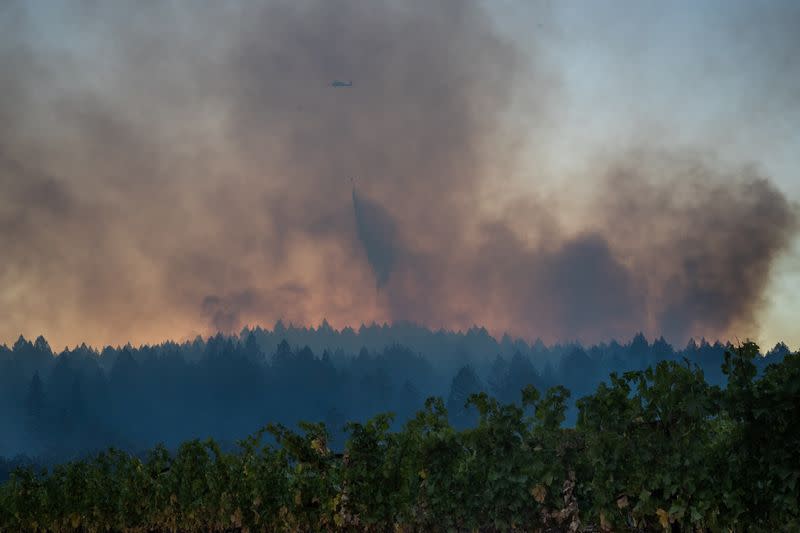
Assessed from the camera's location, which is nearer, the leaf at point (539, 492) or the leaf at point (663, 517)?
the leaf at point (663, 517)

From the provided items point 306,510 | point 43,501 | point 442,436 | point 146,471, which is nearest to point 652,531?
point 442,436

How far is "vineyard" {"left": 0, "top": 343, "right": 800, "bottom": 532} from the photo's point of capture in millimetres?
9719

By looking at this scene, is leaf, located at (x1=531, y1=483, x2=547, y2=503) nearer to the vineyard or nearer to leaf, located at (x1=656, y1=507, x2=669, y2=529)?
the vineyard

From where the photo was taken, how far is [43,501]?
77.6 ft

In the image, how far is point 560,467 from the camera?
38.0ft

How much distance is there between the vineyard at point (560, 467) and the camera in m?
9.72

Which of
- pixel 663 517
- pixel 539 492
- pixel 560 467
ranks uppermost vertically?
pixel 560 467

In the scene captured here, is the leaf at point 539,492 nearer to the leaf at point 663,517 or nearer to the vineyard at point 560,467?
the vineyard at point 560,467

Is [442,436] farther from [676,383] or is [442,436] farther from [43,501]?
[43,501]

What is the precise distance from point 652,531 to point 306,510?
24.6 ft

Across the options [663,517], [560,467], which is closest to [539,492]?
[560,467]

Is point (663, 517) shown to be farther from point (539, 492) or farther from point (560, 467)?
point (539, 492)

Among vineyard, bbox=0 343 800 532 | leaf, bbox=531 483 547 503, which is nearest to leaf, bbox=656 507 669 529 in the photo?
vineyard, bbox=0 343 800 532

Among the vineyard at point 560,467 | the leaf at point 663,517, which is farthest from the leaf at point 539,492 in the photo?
the leaf at point 663,517
